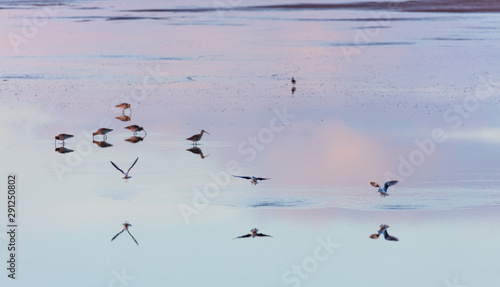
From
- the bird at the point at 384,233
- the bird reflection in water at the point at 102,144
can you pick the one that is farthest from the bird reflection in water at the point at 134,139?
the bird at the point at 384,233

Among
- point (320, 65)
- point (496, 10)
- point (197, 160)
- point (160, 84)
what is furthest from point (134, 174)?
point (496, 10)

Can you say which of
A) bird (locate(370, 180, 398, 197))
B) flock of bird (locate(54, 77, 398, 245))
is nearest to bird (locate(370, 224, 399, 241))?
flock of bird (locate(54, 77, 398, 245))

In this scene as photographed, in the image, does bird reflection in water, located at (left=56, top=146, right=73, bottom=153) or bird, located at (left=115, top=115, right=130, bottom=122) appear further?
bird, located at (left=115, top=115, right=130, bottom=122)

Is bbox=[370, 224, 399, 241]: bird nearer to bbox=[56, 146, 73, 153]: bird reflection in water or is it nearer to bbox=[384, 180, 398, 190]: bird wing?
bbox=[384, 180, 398, 190]: bird wing

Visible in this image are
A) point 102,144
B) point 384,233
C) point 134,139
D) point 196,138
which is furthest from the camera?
point 134,139

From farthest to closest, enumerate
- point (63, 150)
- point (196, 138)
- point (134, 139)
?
point (134, 139), point (196, 138), point (63, 150)

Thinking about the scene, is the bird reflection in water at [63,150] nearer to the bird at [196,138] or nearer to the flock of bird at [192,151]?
the flock of bird at [192,151]

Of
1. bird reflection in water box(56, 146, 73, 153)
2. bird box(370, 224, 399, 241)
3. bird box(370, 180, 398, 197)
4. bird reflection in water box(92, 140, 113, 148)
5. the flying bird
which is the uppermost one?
the flying bird

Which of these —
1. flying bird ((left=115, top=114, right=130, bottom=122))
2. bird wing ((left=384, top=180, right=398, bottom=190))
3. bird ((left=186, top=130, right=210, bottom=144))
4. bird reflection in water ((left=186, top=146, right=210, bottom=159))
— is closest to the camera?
bird wing ((left=384, top=180, right=398, bottom=190))

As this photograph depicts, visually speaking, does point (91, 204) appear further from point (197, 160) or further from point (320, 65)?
point (320, 65)

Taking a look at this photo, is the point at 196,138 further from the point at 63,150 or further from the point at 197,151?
the point at 63,150

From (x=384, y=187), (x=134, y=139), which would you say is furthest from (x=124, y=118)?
(x=384, y=187)

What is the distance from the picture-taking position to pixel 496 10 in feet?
100

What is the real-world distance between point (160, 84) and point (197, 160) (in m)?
5.64
